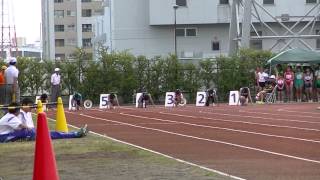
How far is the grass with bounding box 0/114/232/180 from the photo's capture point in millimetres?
9747

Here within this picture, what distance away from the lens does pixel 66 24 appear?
128 metres

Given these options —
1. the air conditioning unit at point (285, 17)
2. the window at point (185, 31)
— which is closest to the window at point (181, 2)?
the window at point (185, 31)

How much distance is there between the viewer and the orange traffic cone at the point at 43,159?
7.69 metres

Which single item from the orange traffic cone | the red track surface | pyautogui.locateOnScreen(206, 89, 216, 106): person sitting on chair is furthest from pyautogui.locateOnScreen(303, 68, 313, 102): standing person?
the orange traffic cone

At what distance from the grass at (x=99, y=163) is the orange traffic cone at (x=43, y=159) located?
5.79ft

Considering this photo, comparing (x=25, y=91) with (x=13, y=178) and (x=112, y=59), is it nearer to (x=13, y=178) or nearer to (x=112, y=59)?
(x=112, y=59)

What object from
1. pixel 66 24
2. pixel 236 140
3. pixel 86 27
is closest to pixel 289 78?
pixel 236 140

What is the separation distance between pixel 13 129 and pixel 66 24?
11446cm

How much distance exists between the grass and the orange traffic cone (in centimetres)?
176

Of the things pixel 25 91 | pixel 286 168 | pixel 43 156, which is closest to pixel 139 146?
pixel 286 168

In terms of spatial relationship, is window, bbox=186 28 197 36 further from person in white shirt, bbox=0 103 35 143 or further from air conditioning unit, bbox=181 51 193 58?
person in white shirt, bbox=0 103 35 143

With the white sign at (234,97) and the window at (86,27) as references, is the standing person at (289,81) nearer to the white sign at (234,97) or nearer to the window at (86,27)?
the white sign at (234,97)

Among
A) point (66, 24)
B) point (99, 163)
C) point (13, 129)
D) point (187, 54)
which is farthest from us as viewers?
point (66, 24)

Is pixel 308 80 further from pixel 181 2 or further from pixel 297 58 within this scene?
pixel 181 2
